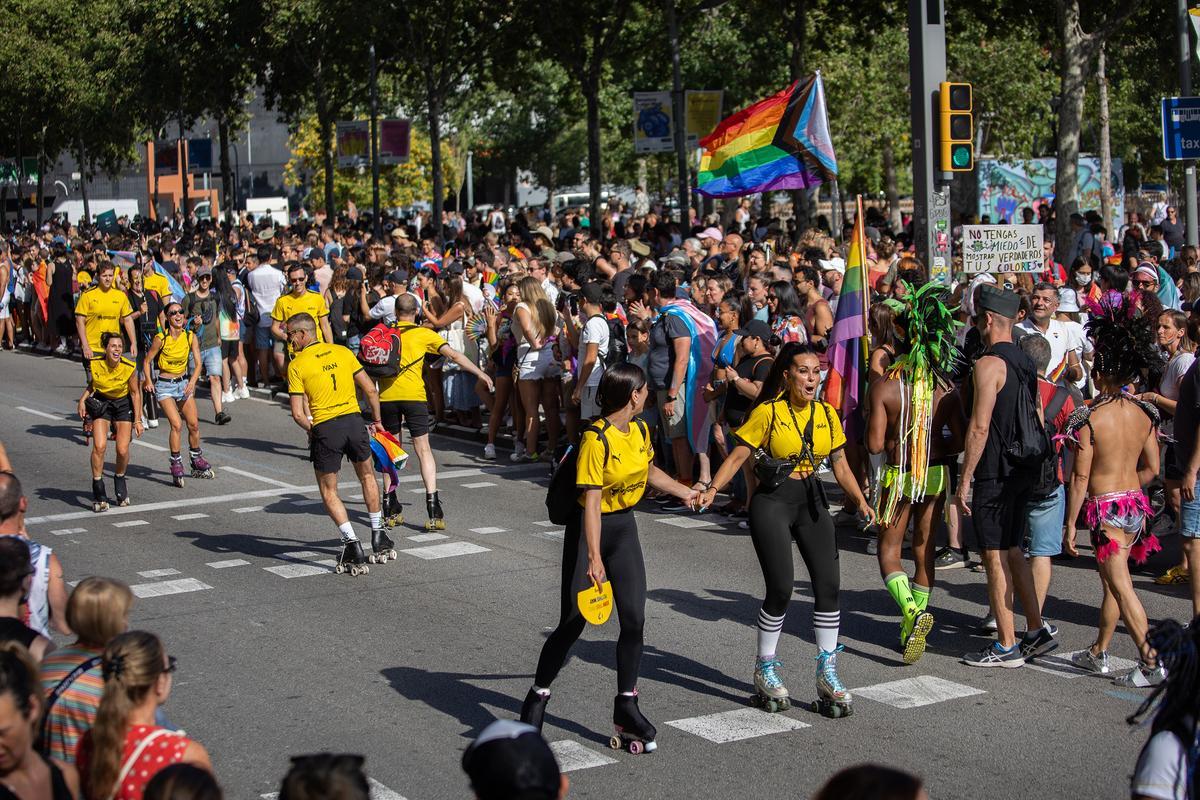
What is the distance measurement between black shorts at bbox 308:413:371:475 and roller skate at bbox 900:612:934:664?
429 cm

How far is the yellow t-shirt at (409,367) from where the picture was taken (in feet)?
40.1

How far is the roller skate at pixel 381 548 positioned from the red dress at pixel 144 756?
6.63 m

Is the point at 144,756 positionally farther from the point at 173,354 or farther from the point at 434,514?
the point at 173,354

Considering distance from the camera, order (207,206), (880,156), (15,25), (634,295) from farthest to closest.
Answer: (207,206), (15,25), (880,156), (634,295)

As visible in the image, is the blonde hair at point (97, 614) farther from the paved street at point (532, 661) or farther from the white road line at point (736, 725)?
the white road line at point (736, 725)

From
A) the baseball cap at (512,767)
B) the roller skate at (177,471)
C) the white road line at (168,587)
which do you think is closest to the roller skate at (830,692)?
the baseball cap at (512,767)

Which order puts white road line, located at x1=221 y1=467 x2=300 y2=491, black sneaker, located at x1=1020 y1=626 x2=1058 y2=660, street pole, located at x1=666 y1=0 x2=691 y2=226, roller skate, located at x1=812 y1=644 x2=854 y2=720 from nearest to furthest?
1. roller skate, located at x1=812 y1=644 x2=854 y2=720
2. black sneaker, located at x1=1020 y1=626 x2=1058 y2=660
3. white road line, located at x1=221 y1=467 x2=300 y2=491
4. street pole, located at x1=666 y1=0 x2=691 y2=226

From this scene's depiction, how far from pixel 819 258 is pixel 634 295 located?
12.7ft

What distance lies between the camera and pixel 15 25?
182 feet

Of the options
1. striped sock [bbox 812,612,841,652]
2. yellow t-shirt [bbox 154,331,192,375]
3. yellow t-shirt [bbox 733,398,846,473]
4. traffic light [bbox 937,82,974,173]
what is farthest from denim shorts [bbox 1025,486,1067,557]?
yellow t-shirt [bbox 154,331,192,375]

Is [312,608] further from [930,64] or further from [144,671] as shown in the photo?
[930,64]

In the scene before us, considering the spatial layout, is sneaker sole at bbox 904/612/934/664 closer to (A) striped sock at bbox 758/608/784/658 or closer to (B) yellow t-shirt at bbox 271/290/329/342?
(A) striped sock at bbox 758/608/784/658

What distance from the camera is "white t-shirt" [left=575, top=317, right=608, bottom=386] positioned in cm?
1360

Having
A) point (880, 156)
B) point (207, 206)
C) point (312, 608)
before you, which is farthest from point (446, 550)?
point (207, 206)
